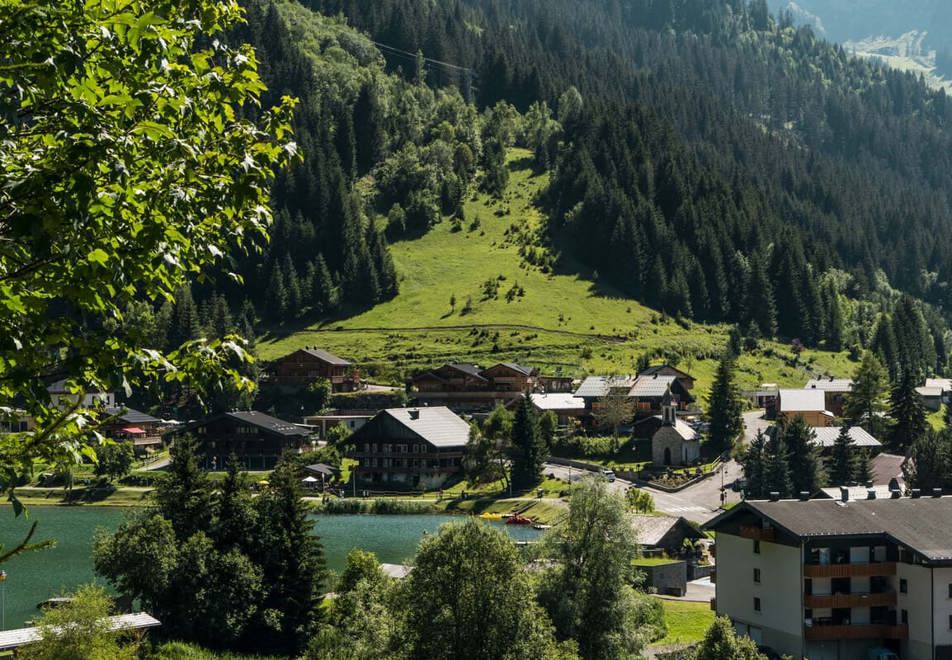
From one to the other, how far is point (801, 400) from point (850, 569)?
8500cm

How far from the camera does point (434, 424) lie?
438ft

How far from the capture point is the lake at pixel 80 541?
226 feet

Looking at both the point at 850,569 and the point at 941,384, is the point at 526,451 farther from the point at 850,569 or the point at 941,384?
the point at 941,384

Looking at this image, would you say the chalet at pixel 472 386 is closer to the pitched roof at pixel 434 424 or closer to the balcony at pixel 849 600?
the pitched roof at pixel 434 424

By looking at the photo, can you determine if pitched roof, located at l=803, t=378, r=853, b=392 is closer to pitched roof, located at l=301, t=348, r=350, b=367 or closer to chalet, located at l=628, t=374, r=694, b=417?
chalet, located at l=628, t=374, r=694, b=417

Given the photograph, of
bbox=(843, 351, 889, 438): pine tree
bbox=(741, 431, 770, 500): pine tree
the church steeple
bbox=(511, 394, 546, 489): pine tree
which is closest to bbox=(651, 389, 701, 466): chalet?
the church steeple

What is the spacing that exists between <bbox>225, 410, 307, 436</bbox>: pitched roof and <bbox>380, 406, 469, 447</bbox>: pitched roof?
39.1 feet

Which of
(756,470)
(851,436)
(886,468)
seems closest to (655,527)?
(756,470)

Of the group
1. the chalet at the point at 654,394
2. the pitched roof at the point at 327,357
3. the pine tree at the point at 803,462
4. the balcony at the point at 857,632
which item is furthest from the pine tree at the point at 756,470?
the pitched roof at the point at 327,357

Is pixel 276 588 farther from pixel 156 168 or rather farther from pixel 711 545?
pixel 156 168

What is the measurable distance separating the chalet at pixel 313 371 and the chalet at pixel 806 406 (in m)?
54.3

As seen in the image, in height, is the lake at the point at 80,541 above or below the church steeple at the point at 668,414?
below

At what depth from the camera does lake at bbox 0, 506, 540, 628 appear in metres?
68.8

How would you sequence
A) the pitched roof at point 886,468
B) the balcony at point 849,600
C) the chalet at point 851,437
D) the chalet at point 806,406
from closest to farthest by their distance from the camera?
the balcony at point 849,600, the pitched roof at point 886,468, the chalet at point 851,437, the chalet at point 806,406
